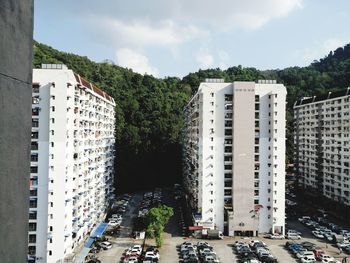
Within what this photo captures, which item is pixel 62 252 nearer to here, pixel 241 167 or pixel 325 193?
pixel 241 167

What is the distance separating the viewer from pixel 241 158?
3275cm

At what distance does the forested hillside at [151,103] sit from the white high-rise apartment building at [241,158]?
2233 cm

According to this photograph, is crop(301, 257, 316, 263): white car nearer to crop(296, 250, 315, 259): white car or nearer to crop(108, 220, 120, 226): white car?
crop(296, 250, 315, 259): white car

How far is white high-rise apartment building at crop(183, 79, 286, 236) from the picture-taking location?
107 feet

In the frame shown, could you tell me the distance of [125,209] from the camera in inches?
1672

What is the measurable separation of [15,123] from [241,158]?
31.8 meters

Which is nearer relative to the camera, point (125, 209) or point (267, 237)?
point (267, 237)

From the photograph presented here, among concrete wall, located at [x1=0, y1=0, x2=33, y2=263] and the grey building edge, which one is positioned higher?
the grey building edge

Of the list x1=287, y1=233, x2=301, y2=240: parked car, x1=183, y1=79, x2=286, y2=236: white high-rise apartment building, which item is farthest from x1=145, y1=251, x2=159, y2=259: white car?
x1=287, y1=233, x2=301, y2=240: parked car

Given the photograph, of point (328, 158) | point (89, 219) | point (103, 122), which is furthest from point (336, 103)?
point (89, 219)

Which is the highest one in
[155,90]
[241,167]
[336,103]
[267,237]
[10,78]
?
[155,90]

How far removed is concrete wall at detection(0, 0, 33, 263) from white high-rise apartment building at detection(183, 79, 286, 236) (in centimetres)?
3134

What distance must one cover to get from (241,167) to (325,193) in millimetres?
17493

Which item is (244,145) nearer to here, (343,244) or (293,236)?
(293,236)
